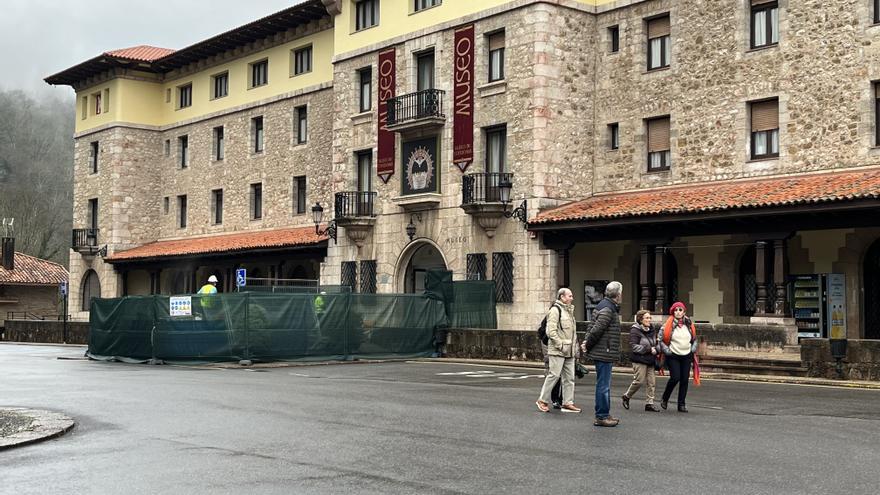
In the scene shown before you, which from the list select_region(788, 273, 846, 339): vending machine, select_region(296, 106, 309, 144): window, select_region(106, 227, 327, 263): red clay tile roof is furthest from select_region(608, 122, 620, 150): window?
select_region(296, 106, 309, 144): window

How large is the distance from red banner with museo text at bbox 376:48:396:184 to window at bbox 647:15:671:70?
8929 millimetres

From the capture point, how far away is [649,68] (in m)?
30.9

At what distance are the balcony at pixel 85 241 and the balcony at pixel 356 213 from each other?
20.3 m

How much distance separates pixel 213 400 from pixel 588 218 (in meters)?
14.8

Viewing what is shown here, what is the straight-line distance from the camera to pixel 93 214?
54094 mm

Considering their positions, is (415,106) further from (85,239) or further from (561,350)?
(85,239)

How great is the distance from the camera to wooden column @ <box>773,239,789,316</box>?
995 inches

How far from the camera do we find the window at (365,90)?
37.6 metres

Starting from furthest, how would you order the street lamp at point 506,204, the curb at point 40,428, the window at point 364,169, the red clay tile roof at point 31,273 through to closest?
1. the red clay tile roof at point 31,273
2. the window at point 364,169
3. the street lamp at point 506,204
4. the curb at point 40,428

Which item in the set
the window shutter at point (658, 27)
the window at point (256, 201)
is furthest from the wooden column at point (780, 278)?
the window at point (256, 201)

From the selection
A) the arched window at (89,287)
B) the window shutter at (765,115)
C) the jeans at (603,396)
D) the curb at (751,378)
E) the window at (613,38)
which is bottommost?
the curb at (751,378)

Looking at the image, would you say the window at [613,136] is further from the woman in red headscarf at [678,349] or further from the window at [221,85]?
the window at [221,85]

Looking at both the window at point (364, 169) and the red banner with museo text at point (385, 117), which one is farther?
the window at point (364, 169)

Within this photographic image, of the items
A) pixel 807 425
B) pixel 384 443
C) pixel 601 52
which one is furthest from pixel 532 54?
pixel 384 443
